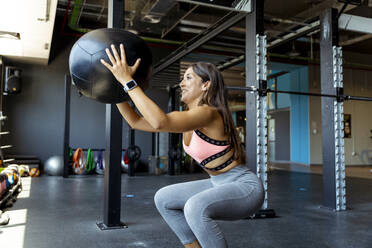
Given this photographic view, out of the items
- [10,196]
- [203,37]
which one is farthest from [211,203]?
[203,37]

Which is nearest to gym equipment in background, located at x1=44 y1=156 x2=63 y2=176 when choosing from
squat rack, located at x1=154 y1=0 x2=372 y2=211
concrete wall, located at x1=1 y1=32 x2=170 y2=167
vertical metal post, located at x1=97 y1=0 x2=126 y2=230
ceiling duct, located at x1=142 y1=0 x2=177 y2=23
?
concrete wall, located at x1=1 y1=32 x2=170 y2=167

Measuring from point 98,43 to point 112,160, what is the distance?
1.67 m

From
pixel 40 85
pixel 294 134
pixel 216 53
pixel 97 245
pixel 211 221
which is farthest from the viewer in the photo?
pixel 294 134

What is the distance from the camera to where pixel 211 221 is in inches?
53.5

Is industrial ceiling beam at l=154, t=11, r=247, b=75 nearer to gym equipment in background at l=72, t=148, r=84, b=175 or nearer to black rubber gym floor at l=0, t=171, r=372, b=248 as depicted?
black rubber gym floor at l=0, t=171, r=372, b=248

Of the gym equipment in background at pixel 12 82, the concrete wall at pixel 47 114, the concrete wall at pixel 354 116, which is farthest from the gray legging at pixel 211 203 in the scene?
the concrete wall at pixel 354 116

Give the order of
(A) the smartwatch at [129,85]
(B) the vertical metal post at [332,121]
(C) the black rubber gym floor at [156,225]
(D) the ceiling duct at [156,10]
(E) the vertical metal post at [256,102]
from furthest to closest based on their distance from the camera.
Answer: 1. (D) the ceiling duct at [156,10]
2. (B) the vertical metal post at [332,121]
3. (E) the vertical metal post at [256,102]
4. (C) the black rubber gym floor at [156,225]
5. (A) the smartwatch at [129,85]

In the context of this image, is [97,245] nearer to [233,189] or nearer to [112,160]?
[112,160]

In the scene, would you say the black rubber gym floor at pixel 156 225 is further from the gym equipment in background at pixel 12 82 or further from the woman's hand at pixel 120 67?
the gym equipment in background at pixel 12 82

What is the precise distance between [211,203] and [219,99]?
474 mm

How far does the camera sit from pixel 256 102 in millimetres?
3340

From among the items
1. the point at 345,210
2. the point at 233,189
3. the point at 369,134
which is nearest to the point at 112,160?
the point at 233,189

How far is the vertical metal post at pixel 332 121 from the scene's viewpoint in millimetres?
3625

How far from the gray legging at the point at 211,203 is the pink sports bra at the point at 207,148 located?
0.10 meters
